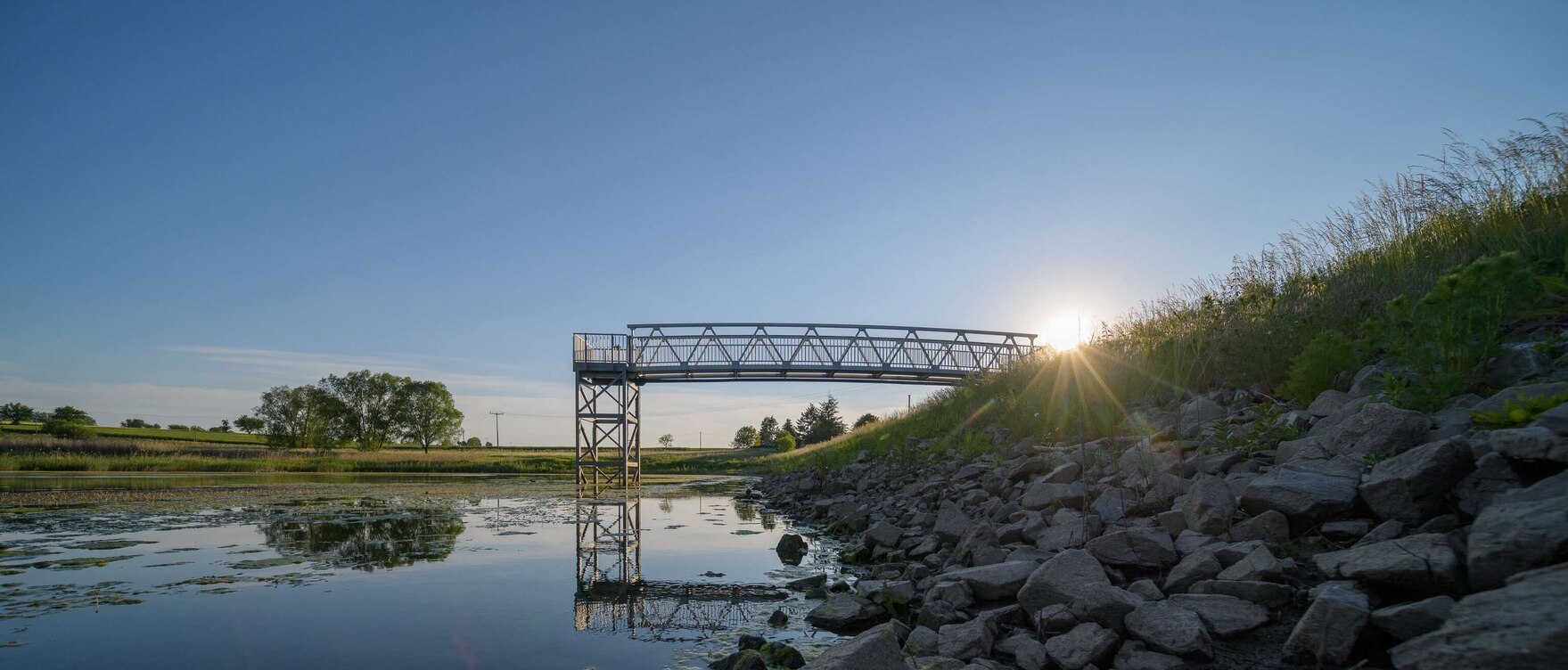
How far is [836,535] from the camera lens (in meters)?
10.3

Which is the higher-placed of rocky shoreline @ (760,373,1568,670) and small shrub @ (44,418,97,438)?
small shrub @ (44,418,97,438)

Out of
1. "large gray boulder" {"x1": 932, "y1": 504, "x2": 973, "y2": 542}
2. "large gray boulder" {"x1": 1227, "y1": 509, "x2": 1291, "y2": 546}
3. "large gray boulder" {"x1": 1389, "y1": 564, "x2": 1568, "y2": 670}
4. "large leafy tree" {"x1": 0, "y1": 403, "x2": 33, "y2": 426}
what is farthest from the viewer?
"large leafy tree" {"x1": 0, "y1": 403, "x2": 33, "y2": 426}

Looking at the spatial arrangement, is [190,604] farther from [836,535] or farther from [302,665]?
[836,535]

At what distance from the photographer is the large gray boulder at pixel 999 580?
14.4 ft

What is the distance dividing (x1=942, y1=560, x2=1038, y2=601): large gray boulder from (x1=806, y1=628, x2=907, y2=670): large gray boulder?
137 cm

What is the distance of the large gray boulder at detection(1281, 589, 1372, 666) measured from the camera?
8.79ft

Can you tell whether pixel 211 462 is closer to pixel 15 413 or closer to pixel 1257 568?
pixel 1257 568

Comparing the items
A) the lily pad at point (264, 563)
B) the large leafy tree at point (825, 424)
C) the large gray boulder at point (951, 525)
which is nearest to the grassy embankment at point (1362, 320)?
the large gray boulder at point (951, 525)

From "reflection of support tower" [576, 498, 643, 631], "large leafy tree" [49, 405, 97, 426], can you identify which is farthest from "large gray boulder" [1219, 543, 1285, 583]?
"large leafy tree" [49, 405, 97, 426]

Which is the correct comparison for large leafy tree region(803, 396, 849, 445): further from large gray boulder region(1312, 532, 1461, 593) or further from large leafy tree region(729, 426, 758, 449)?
large gray boulder region(1312, 532, 1461, 593)

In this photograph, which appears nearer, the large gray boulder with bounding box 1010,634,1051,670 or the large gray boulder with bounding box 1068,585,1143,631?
the large gray boulder with bounding box 1010,634,1051,670

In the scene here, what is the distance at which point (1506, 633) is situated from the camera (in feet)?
6.63

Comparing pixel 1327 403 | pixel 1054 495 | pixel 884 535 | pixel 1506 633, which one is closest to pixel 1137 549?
pixel 1054 495

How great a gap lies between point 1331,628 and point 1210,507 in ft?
5.68
